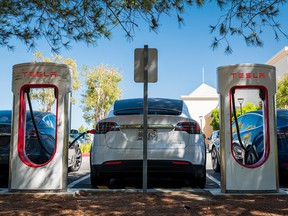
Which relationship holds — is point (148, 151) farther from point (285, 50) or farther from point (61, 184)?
point (285, 50)

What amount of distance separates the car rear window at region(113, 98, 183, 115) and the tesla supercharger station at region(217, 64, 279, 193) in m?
0.84

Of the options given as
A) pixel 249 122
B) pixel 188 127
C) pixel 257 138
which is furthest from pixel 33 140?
pixel 249 122

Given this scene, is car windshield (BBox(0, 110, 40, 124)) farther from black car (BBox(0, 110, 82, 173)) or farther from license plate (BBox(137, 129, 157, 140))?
license plate (BBox(137, 129, 157, 140))

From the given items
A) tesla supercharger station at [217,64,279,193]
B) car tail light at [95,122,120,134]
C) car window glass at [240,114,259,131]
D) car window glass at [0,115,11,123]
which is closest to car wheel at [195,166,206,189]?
tesla supercharger station at [217,64,279,193]

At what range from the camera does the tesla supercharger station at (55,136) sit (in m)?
5.73

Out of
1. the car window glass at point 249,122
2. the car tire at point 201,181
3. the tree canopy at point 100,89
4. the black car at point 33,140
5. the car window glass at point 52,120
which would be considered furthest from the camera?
the tree canopy at point 100,89

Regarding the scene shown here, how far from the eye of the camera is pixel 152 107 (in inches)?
246

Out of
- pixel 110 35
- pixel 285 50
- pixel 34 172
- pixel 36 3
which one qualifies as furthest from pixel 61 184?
pixel 285 50

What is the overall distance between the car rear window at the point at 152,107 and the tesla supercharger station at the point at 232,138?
2.76ft

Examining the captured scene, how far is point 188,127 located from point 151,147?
0.67m

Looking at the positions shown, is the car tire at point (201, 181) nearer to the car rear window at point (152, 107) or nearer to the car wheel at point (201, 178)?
the car wheel at point (201, 178)

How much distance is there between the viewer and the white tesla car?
18.9 feet

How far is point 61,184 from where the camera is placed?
5.71 m

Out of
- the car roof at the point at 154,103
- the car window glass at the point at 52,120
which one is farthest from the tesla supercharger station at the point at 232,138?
the car window glass at the point at 52,120
